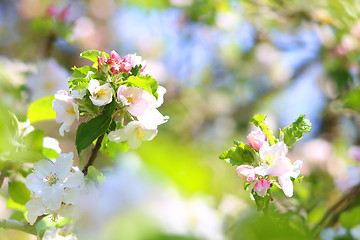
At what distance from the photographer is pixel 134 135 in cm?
74

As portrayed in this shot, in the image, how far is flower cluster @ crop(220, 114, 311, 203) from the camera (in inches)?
28.3

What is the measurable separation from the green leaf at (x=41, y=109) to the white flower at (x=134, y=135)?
0.79 feet

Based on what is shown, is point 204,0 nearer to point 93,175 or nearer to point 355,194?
point 355,194

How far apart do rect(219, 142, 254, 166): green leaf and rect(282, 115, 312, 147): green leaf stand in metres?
0.08

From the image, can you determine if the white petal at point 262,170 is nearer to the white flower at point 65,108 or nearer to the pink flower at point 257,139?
the pink flower at point 257,139

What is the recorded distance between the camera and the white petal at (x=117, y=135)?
731 millimetres

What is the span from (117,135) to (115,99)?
7cm

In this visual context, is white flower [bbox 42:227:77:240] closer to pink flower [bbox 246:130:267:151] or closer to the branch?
the branch

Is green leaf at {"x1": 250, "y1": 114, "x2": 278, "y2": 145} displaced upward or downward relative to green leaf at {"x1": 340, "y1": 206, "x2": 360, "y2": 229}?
upward

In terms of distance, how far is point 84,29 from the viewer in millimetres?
2961

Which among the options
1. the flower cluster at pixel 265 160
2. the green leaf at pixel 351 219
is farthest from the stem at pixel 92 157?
the green leaf at pixel 351 219

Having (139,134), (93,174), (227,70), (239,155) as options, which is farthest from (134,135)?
(227,70)

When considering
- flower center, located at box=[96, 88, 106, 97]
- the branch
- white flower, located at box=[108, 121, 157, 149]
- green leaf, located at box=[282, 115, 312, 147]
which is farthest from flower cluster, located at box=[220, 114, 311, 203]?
the branch

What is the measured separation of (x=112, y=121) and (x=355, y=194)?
0.82m
